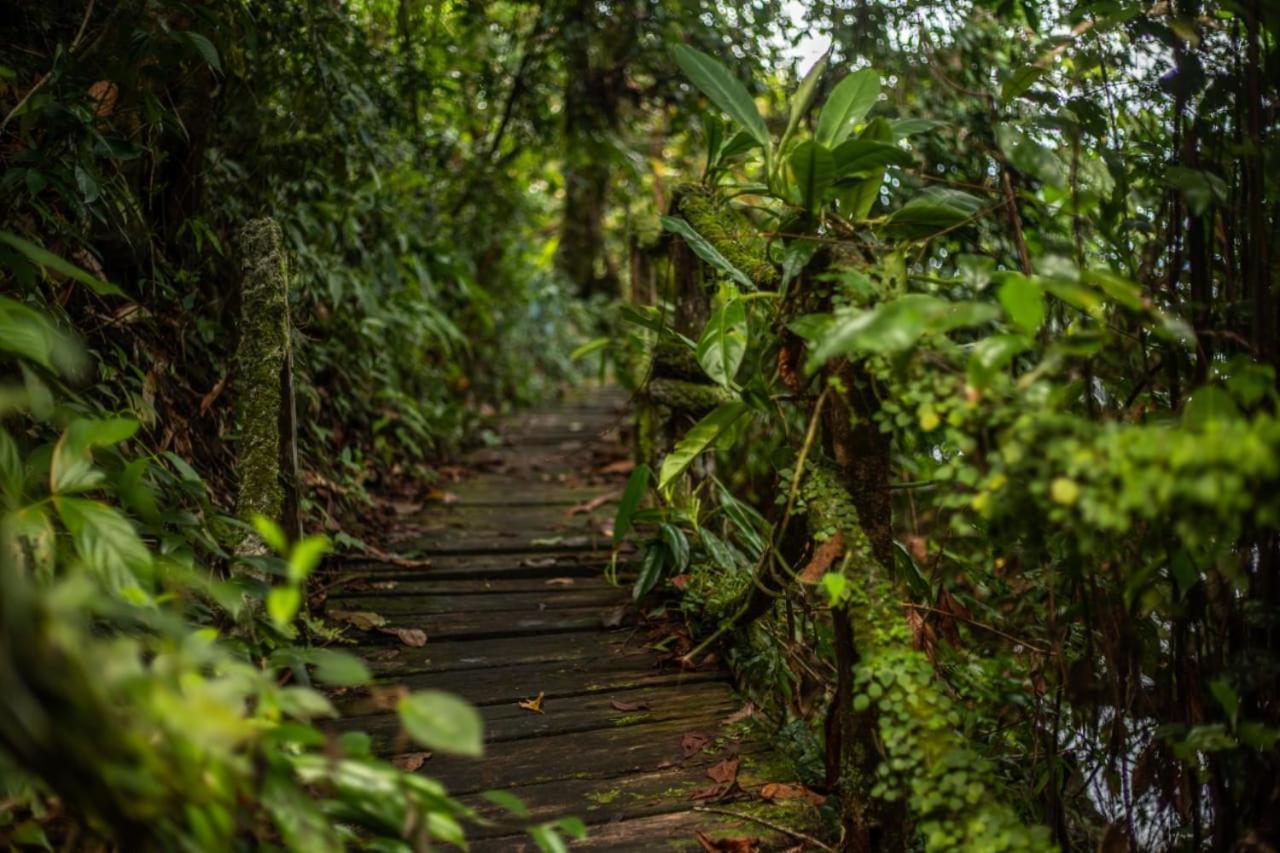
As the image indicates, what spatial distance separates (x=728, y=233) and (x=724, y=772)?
1448mm

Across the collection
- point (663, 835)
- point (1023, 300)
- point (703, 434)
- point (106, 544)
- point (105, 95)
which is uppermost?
point (105, 95)

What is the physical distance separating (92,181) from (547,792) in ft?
6.58

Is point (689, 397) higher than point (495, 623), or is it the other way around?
point (689, 397)

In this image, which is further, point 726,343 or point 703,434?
point 703,434

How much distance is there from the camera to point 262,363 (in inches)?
85.4

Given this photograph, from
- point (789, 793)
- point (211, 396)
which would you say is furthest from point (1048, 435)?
point (211, 396)

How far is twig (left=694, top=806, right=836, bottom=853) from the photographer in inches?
70.6

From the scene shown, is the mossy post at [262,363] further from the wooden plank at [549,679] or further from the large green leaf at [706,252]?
the large green leaf at [706,252]

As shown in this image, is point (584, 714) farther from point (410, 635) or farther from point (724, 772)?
point (410, 635)

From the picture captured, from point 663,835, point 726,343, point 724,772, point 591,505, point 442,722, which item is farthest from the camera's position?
point 591,505

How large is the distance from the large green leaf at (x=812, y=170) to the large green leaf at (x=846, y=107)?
21 centimetres

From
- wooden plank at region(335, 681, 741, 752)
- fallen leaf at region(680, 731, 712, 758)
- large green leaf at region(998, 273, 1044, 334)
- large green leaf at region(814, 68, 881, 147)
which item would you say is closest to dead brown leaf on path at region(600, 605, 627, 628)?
wooden plank at region(335, 681, 741, 752)

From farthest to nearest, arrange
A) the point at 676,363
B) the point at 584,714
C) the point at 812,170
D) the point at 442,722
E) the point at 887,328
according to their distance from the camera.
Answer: the point at 676,363 → the point at 584,714 → the point at 812,170 → the point at 887,328 → the point at 442,722

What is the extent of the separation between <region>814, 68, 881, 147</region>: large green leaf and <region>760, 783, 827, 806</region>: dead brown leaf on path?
4.86 feet
